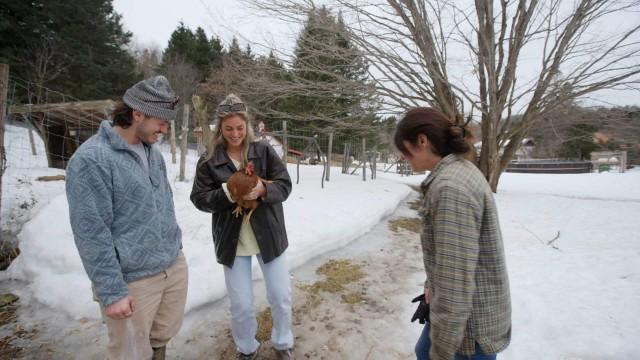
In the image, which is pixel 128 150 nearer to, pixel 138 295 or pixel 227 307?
pixel 138 295

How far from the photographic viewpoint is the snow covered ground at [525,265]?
2.71 metres

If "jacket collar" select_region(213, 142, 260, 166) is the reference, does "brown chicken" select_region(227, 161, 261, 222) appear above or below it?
below

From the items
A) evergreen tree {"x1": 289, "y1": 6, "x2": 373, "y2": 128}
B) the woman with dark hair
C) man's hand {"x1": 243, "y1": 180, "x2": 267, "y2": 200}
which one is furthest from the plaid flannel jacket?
evergreen tree {"x1": 289, "y1": 6, "x2": 373, "y2": 128}

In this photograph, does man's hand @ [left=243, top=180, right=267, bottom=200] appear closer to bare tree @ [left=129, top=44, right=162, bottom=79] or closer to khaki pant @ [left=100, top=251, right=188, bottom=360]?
khaki pant @ [left=100, top=251, right=188, bottom=360]

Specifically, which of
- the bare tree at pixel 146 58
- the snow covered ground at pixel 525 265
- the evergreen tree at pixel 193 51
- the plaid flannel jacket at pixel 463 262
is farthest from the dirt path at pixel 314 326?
the bare tree at pixel 146 58

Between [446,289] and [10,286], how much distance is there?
13.9 feet

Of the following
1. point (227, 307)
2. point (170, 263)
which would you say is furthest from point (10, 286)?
point (170, 263)

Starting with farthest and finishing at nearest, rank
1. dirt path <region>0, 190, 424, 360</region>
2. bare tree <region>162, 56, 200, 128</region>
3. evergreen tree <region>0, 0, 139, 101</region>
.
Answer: bare tree <region>162, 56, 200, 128</region> < evergreen tree <region>0, 0, 139, 101</region> < dirt path <region>0, 190, 424, 360</region>

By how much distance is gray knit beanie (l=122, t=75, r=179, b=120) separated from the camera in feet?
5.26

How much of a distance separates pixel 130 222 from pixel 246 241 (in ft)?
2.46

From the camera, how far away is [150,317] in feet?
5.72

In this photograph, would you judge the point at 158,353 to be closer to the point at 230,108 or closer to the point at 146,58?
the point at 230,108

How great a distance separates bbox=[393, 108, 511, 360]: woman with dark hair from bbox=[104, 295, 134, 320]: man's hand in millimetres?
1373

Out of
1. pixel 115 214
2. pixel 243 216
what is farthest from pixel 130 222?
pixel 243 216
